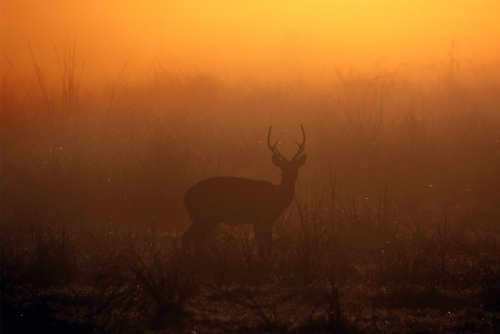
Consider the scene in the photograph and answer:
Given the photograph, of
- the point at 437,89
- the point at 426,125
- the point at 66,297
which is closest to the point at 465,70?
the point at 437,89

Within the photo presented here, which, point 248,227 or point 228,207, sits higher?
point 228,207

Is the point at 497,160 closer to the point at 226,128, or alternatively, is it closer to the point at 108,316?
the point at 226,128

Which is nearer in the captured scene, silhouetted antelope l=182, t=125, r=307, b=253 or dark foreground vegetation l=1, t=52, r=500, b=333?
dark foreground vegetation l=1, t=52, r=500, b=333

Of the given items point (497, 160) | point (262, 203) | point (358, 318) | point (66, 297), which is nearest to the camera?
point (358, 318)

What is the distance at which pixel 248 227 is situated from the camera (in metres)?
8.73

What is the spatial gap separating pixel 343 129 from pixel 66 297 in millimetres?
7097

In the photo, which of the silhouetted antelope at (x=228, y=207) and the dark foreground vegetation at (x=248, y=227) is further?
the silhouetted antelope at (x=228, y=207)

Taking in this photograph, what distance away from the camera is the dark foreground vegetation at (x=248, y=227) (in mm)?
5426

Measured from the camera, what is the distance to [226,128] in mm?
13430

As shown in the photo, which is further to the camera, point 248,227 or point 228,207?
point 248,227

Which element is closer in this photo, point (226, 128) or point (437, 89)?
point (226, 128)

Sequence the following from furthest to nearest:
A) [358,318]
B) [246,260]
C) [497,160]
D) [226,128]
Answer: [226,128] → [497,160] → [246,260] → [358,318]

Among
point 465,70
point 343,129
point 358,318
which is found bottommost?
point 358,318

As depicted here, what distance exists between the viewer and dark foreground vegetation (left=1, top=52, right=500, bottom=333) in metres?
5.43
